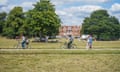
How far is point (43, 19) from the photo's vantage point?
86000 mm

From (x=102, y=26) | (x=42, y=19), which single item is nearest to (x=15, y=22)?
(x=102, y=26)

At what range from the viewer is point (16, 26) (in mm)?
119312

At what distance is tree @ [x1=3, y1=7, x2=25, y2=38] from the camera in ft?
393

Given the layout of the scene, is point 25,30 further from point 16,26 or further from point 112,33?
point 112,33

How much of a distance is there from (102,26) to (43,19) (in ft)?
149

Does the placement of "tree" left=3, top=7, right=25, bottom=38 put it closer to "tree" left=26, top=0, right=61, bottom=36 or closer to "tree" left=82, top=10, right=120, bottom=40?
"tree" left=82, top=10, right=120, bottom=40

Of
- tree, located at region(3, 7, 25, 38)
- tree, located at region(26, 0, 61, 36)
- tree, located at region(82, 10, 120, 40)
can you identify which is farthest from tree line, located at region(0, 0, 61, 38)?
tree, located at region(82, 10, 120, 40)

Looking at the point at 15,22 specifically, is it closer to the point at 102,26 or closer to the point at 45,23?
the point at 102,26

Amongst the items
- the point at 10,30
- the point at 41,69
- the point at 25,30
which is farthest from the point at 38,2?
the point at 41,69

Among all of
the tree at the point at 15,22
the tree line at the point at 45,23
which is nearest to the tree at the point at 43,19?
the tree line at the point at 45,23

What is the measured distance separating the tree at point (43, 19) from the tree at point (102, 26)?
3920cm

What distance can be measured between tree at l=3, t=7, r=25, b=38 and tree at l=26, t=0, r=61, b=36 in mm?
29379

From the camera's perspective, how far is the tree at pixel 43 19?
8625 cm

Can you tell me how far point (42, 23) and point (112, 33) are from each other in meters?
49.8
